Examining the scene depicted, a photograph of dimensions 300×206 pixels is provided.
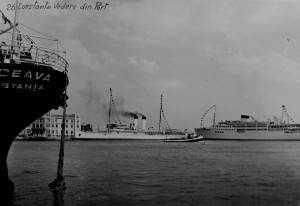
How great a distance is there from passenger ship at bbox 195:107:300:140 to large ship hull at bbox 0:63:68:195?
437ft

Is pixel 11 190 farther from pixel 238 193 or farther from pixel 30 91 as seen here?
pixel 238 193

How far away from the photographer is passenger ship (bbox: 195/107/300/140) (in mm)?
141125

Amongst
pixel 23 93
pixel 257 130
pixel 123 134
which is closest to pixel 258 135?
pixel 257 130

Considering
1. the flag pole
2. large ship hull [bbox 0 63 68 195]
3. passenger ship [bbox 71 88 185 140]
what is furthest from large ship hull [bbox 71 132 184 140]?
large ship hull [bbox 0 63 68 195]

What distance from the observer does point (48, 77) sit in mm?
16500

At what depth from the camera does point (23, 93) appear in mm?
15781

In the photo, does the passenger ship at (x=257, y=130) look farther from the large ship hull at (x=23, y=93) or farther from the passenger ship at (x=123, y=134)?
the large ship hull at (x=23, y=93)

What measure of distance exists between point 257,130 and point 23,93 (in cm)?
13488

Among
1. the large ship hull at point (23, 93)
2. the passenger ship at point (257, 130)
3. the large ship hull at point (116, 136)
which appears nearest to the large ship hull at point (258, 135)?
the passenger ship at point (257, 130)

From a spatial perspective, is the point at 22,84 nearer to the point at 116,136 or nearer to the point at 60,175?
the point at 60,175

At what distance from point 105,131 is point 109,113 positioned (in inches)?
282

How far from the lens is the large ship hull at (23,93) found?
600 inches

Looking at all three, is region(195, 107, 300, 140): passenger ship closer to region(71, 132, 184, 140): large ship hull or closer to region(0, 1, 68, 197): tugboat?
region(71, 132, 184, 140): large ship hull

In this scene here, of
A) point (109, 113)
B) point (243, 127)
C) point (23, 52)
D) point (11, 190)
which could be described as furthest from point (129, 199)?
point (243, 127)
